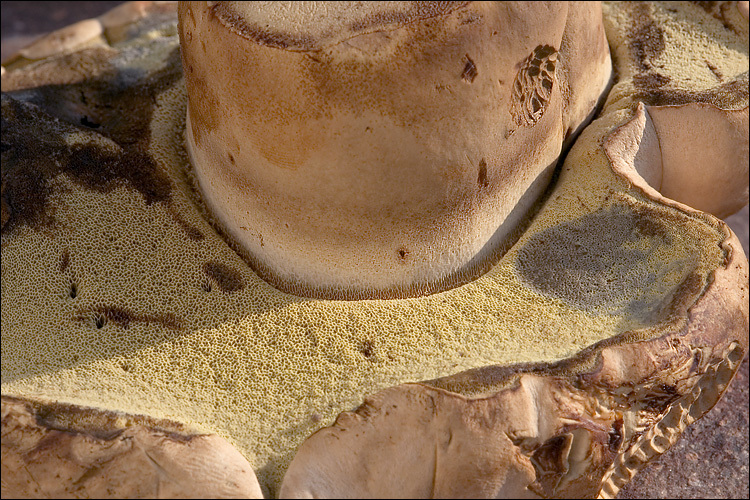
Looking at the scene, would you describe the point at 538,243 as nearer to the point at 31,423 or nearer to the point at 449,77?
the point at 449,77

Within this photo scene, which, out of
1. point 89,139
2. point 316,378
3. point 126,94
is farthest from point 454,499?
point 126,94

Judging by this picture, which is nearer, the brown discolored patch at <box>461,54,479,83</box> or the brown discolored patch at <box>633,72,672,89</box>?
the brown discolored patch at <box>461,54,479,83</box>

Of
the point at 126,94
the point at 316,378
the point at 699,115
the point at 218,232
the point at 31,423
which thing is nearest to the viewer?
the point at 31,423

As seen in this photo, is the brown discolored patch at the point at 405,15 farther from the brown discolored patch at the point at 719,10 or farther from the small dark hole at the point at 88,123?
the brown discolored patch at the point at 719,10

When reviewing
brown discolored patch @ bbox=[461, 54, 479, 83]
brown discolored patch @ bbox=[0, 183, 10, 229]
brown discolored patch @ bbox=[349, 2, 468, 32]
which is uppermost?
brown discolored patch @ bbox=[349, 2, 468, 32]

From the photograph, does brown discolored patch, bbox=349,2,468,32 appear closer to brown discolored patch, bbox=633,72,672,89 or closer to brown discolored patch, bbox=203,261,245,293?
brown discolored patch, bbox=203,261,245,293

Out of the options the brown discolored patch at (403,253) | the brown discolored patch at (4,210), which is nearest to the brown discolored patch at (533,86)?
the brown discolored patch at (403,253)

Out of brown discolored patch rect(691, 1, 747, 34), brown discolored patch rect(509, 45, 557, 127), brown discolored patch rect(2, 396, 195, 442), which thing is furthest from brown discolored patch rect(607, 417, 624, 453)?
brown discolored patch rect(691, 1, 747, 34)
